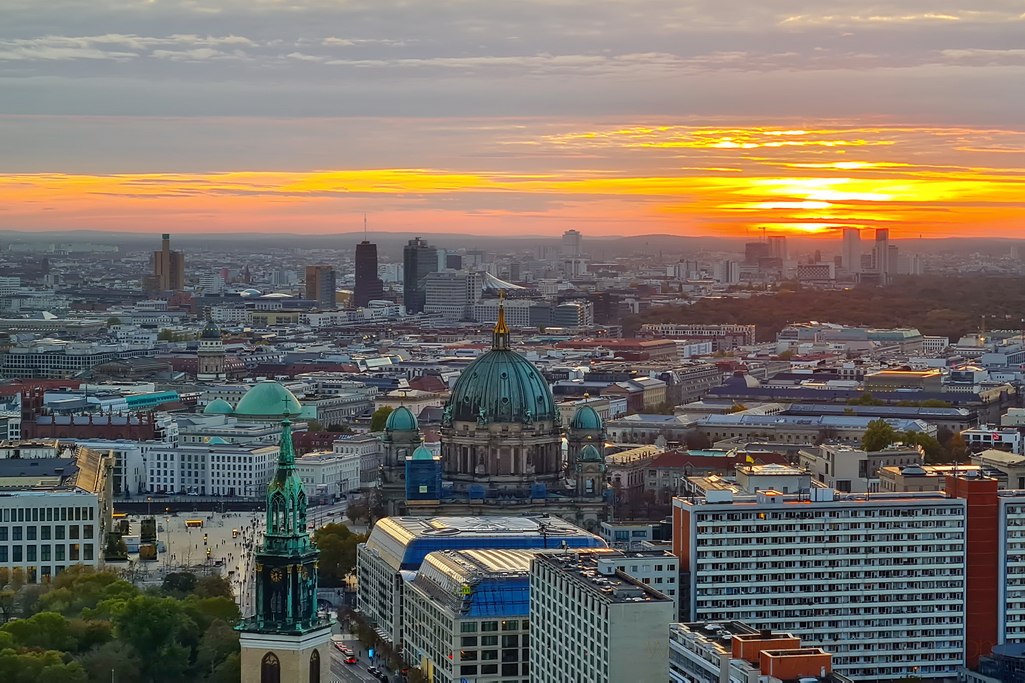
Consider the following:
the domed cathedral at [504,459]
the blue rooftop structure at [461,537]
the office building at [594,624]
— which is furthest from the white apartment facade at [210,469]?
the office building at [594,624]

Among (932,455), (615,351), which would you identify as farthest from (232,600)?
(615,351)

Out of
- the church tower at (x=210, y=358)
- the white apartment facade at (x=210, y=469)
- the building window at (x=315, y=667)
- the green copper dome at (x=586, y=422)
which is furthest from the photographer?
the church tower at (x=210, y=358)

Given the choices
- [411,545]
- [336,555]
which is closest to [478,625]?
[411,545]

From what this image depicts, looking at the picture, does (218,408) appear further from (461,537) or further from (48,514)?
(461,537)

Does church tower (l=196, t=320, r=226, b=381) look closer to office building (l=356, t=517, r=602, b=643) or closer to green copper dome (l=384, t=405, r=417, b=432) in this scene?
green copper dome (l=384, t=405, r=417, b=432)

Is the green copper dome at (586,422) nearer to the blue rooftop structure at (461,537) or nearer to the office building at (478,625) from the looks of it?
the blue rooftop structure at (461,537)

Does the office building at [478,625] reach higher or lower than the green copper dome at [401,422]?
lower

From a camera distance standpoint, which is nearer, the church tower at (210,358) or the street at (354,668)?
the street at (354,668)
